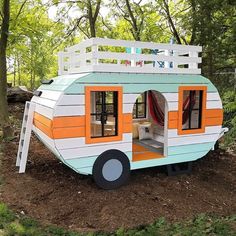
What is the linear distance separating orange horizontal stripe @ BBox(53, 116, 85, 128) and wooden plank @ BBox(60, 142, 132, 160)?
0.42 metres

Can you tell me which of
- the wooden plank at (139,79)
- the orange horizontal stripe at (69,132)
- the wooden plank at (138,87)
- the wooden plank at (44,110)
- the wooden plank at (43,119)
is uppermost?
the wooden plank at (139,79)

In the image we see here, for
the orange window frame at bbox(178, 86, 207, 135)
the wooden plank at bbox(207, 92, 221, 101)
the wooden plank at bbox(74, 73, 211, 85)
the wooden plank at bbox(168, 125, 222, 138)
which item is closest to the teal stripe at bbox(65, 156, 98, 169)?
the wooden plank at bbox(74, 73, 211, 85)

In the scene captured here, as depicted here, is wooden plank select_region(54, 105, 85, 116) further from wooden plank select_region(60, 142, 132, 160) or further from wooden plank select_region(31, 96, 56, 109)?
wooden plank select_region(60, 142, 132, 160)

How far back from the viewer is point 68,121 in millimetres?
4652

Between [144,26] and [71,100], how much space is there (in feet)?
37.9

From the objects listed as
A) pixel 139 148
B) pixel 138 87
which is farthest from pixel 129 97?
pixel 139 148

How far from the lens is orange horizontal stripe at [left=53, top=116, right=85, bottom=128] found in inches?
179

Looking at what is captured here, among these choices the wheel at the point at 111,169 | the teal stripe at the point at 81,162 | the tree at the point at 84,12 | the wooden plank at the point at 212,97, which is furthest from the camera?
the tree at the point at 84,12

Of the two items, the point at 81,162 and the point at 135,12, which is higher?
the point at 135,12

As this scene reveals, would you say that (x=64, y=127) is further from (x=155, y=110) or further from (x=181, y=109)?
(x=155, y=110)

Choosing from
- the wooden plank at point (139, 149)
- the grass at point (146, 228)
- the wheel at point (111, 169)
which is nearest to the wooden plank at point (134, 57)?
the wheel at point (111, 169)

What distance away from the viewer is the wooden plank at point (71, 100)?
4.57 metres

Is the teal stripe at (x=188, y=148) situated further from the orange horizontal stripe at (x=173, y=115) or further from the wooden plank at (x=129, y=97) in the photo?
the wooden plank at (x=129, y=97)

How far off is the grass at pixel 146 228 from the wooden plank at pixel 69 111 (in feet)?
5.28
